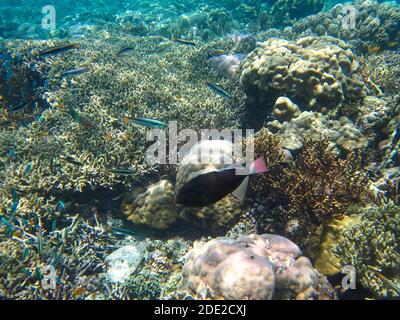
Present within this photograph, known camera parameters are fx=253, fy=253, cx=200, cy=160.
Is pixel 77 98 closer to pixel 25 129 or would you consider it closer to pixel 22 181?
pixel 25 129

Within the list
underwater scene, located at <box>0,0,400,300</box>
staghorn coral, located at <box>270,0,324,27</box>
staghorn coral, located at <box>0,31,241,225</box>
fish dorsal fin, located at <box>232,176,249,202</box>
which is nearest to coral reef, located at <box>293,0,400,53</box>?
staghorn coral, located at <box>270,0,324,27</box>

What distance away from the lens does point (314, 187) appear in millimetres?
3973

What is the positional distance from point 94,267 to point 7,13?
30573 mm

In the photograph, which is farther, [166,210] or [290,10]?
[290,10]

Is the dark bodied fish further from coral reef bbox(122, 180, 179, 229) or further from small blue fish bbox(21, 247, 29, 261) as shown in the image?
small blue fish bbox(21, 247, 29, 261)

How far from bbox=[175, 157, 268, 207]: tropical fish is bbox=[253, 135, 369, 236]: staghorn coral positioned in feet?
5.61

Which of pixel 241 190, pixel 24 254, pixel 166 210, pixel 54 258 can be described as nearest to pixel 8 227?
pixel 24 254

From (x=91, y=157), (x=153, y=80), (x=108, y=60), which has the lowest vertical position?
(x=91, y=157)

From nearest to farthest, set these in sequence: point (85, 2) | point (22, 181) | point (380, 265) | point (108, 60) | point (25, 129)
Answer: point (380, 265) < point (22, 181) < point (25, 129) < point (108, 60) < point (85, 2)

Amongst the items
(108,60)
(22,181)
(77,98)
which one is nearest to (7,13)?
(108,60)

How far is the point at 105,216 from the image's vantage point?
16.3ft

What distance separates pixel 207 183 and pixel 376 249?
2.47m

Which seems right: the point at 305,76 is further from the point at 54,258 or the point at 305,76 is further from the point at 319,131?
the point at 54,258

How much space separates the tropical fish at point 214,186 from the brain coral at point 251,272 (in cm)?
75
